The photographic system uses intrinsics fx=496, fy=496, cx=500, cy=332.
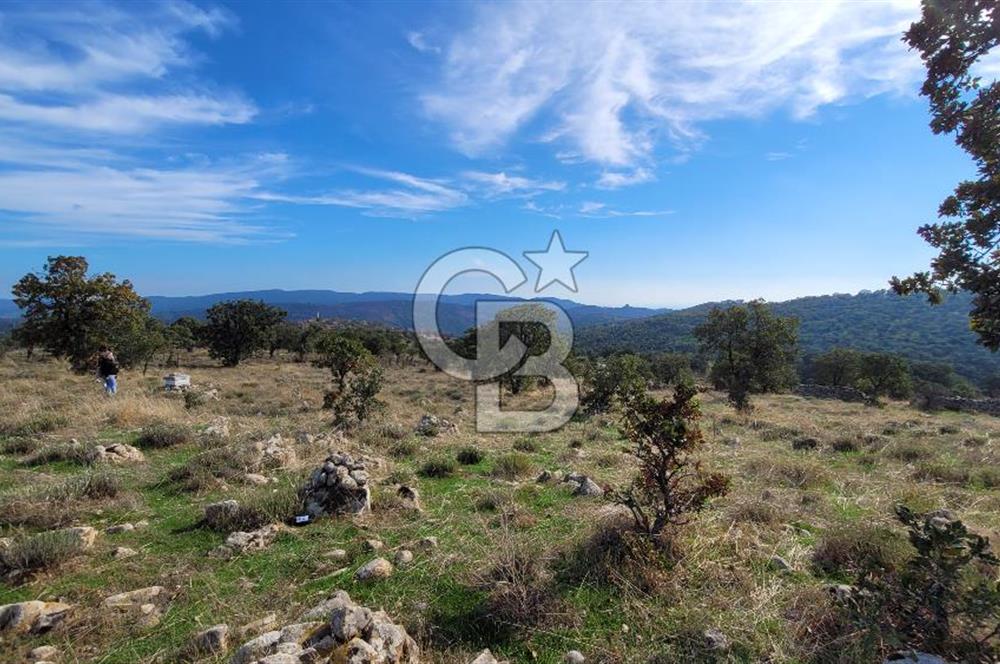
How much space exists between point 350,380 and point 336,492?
316 inches

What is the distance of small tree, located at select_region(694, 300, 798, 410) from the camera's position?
21.8 meters

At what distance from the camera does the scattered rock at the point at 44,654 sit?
3.49 meters

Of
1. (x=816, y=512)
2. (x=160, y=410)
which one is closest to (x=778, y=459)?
(x=816, y=512)

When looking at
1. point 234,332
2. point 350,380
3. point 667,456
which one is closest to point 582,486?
point 667,456

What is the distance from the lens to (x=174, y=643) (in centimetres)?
368

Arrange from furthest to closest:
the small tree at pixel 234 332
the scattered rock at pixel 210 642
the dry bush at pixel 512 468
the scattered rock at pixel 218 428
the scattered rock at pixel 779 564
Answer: the small tree at pixel 234 332 < the scattered rock at pixel 218 428 < the dry bush at pixel 512 468 < the scattered rock at pixel 779 564 < the scattered rock at pixel 210 642

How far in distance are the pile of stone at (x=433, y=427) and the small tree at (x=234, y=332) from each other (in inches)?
1252

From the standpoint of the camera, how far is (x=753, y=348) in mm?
22391

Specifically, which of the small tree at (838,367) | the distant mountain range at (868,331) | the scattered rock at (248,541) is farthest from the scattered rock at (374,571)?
the distant mountain range at (868,331)

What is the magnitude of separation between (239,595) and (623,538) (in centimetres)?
360

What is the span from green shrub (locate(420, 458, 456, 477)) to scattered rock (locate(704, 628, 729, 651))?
5.35m

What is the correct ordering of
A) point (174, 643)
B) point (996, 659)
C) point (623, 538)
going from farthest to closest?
1. point (623, 538)
2. point (174, 643)
3. point (996, 659)

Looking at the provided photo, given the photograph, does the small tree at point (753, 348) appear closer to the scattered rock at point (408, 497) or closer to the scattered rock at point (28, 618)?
the scattered rock at point (408, 497)

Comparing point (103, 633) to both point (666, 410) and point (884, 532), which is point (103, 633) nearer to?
point (666, 410)
